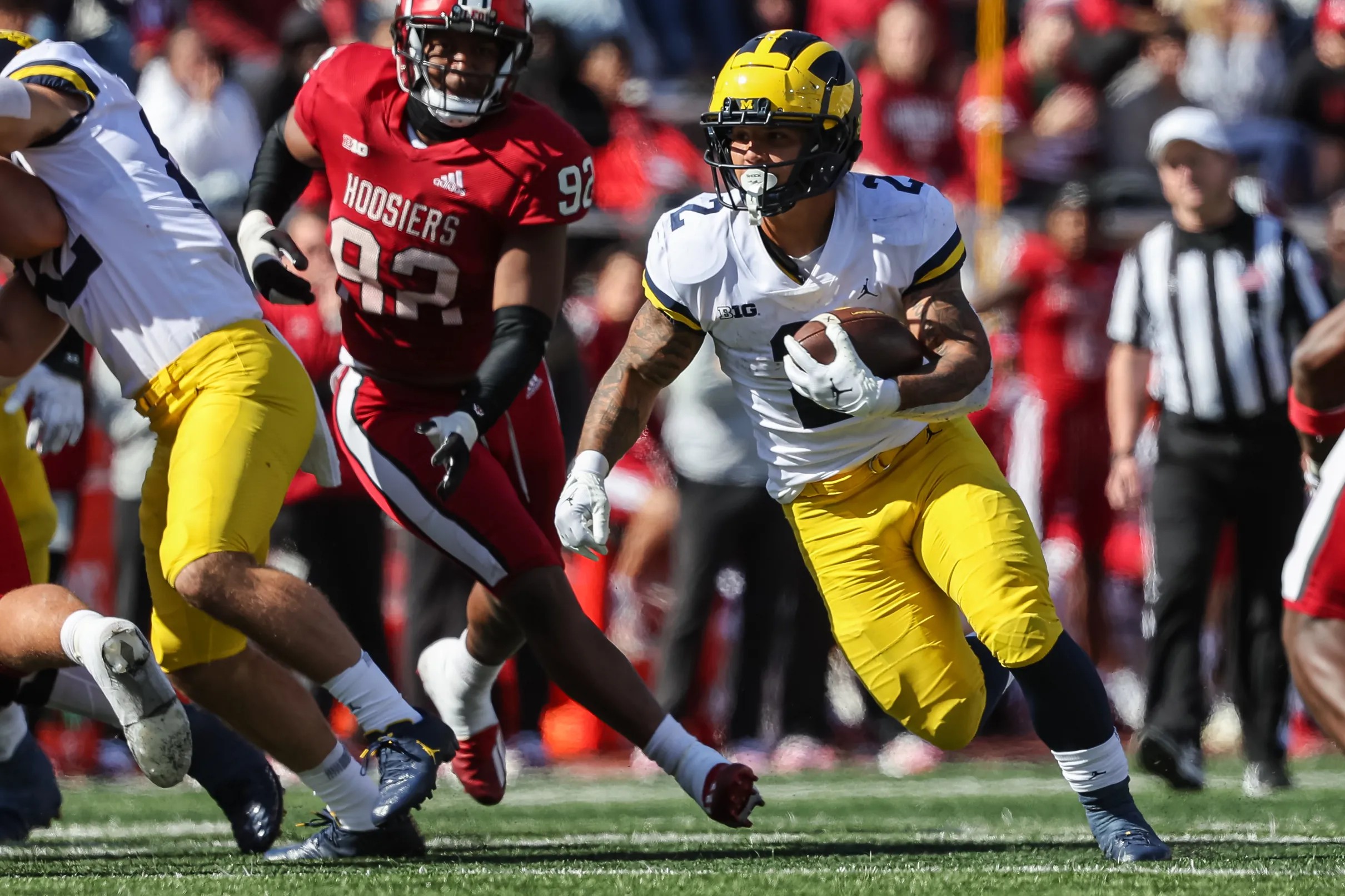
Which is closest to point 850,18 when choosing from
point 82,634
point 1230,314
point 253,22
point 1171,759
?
point 253,22

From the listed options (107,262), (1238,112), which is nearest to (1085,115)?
(1238,112)

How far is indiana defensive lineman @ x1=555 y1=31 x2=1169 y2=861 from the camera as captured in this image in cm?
391

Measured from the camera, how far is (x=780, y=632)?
7.38m

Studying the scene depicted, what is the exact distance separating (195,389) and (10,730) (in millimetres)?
1124

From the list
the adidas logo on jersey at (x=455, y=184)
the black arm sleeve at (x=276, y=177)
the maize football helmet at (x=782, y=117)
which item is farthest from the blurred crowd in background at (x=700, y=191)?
the maize football helmet at (x=782, y=117)

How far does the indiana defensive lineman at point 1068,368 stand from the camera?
7.57 m

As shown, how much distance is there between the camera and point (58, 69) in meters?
4.18

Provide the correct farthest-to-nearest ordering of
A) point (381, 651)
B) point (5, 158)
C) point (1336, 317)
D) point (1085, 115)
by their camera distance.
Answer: point (1085, 115) < point (381, 651) < point (5, 158) < point (1336, 317)

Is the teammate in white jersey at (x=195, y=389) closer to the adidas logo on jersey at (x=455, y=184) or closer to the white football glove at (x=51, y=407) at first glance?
the white football glove at (x=51, y=407)

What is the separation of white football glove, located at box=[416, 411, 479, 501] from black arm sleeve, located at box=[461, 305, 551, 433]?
0.06m

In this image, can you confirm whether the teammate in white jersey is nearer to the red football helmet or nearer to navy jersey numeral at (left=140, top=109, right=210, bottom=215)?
navy jersey numeral at (left=140, top=109, right=210, bottom=215)

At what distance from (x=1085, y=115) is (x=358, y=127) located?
4.98 m

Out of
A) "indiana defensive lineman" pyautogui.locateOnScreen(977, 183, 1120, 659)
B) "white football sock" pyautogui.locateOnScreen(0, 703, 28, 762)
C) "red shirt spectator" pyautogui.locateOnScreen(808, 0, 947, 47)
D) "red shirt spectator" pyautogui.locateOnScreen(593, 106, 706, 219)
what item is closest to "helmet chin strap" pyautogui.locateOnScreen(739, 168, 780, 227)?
"white football sock" pyautogui.locateOnScreen(0, 703, 28, 762)

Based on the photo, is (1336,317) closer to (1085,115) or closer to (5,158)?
(5,158)
